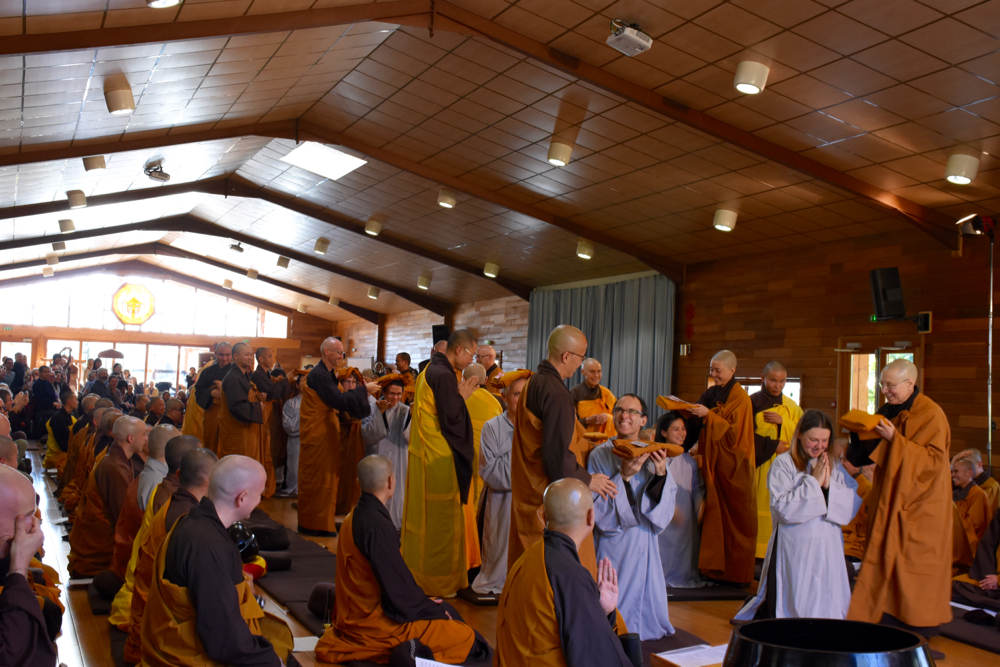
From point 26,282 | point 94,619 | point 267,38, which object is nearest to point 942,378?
point 267,38

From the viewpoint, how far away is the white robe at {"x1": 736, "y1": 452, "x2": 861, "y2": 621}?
405 centimetres

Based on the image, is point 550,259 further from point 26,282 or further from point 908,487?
point 26,282

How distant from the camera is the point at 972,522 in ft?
19.8

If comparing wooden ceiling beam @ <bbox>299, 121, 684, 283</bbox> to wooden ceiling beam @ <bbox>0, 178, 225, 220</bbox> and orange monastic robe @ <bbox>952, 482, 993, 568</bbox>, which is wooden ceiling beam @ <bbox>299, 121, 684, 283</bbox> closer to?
wooden ceiling beam @ <bbox>0, 178, 225, 220</bbox>

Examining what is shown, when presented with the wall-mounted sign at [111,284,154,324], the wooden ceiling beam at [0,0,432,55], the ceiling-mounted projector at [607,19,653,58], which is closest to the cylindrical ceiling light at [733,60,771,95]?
the ceiling-mounted projector at [607,19,653,58]

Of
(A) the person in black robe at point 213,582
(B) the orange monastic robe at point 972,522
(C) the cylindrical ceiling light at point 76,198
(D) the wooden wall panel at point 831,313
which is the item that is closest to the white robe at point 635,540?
(A) the person in black robe at point 213,582

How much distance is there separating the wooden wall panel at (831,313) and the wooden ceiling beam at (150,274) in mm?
14543

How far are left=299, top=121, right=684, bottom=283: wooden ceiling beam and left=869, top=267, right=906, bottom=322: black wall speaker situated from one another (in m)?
3.48

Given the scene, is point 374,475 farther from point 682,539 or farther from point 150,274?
point 150,274

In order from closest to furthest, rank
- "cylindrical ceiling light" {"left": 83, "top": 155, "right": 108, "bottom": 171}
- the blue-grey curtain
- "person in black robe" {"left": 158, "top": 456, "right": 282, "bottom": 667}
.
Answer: "person in black robe" {"left": 158, "top": 456, "right": 282, "bottom": 667}, "cylindrical ceiling light" {"left": 83, "top": 155, "right": 108, "bottom": 171}, the blue-grey curtain

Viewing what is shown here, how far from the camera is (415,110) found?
26.3ft

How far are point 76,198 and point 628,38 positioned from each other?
8.07m

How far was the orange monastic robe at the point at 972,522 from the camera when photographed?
5.98 meters

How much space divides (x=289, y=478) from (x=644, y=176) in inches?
218
